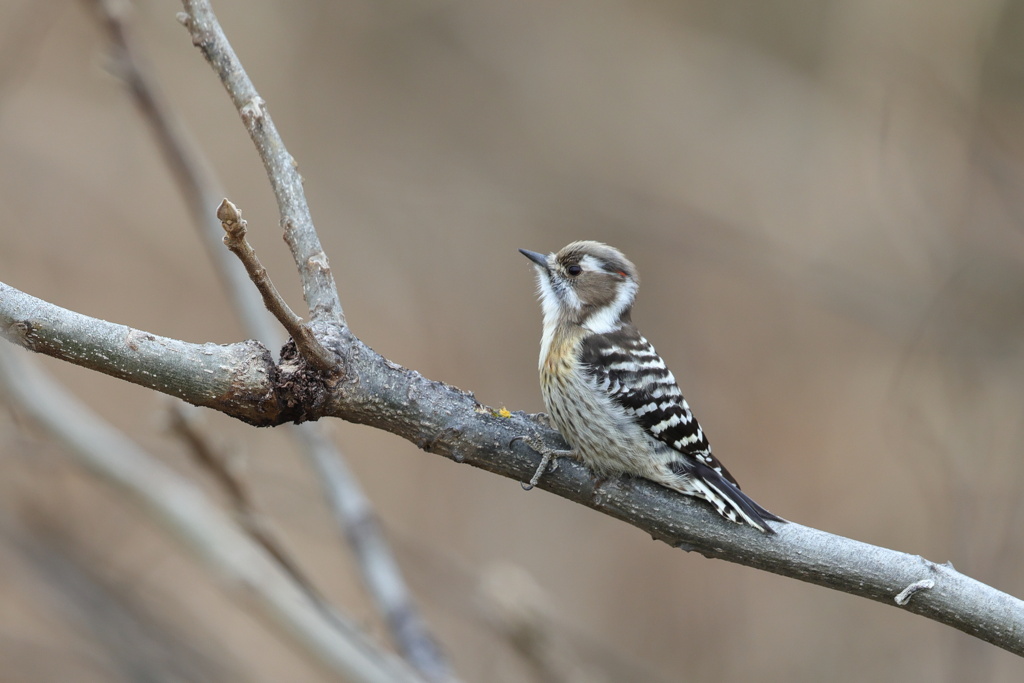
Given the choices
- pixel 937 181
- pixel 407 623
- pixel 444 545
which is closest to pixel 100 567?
pixel 407 623

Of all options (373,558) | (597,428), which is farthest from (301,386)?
(373,558)

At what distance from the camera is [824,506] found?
577 cm

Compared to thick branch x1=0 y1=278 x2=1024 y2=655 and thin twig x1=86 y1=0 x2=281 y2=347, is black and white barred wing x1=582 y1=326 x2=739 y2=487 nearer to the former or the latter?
thick branch x1=0 y1=278 x2=1024 y2=655

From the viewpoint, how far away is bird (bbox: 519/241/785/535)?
2430 mm

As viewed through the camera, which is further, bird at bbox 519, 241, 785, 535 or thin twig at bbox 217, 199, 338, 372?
bird at bbox 519, 241, 785, 535

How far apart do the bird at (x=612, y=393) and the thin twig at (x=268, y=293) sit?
0.60 meters

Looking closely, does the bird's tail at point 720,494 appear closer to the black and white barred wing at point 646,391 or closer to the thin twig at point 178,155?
the black and white barred wing at point 646,391

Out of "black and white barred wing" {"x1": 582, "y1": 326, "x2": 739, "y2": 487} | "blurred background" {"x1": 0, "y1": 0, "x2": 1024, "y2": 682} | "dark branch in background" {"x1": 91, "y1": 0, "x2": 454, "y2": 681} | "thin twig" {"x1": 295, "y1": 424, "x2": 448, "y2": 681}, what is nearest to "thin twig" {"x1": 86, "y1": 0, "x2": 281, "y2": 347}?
"dark branch in background" {"x1": 91, "y1": 0, "x2": 454, "y2": 681}

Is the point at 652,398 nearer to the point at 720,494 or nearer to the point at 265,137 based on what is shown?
the point at 720,494

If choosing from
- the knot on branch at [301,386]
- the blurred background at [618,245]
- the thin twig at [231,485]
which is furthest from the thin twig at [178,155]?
the blurred background at [618,245]

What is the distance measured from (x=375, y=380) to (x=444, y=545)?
438 cm

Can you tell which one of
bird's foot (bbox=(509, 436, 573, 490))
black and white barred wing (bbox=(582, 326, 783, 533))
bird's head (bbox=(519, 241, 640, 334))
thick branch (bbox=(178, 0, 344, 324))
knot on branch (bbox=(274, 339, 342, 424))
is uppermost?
bird's head (bbox=(519, 241, 640, 334))

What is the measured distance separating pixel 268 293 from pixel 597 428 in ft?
4.65

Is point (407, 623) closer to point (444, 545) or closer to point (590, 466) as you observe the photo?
point (590, 466)
